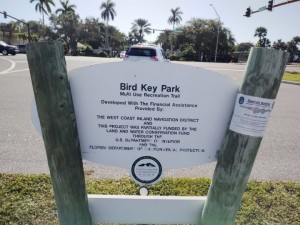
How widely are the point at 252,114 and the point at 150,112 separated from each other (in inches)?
20.9


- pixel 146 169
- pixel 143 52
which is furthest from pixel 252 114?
pixel 143 52

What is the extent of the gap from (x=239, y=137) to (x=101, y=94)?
765 mm

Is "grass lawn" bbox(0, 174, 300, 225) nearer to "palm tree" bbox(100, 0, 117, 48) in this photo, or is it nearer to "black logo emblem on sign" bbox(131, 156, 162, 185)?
"black logo emblem on sign" bbox(131, 156, 162, 185)

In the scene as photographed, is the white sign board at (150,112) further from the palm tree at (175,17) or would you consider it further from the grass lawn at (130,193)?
the palm tree at (175,17)

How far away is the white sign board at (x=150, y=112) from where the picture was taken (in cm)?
156

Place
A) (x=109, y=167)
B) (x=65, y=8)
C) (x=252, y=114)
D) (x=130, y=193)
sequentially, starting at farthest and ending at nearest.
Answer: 1. (x=65, y=8)
2. (x=109, y=167)
3. (x=130, y=193)
4. (x=252, y=114)

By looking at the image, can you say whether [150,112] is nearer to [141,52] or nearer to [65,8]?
[141,52]

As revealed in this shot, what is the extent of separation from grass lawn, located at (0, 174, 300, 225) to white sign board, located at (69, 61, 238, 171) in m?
1.30

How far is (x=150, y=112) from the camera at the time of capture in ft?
5.27

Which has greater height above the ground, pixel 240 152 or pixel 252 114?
pixel 252 114

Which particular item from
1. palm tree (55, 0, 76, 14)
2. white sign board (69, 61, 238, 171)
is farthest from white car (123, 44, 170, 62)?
palm tree (55, 0, 76, 14)

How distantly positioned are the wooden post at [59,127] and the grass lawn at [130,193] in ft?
3.47

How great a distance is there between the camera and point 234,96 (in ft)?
5.34

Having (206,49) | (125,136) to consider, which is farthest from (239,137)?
(206,49)
